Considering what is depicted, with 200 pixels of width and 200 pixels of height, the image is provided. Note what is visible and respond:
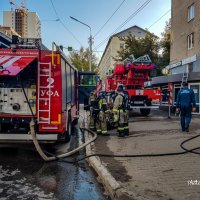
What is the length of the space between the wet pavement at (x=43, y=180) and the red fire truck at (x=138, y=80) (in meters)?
10.3

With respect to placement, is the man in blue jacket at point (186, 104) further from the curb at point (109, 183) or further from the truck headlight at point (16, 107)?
the truck headlight at point (16, 107)

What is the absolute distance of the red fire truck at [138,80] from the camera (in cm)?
1838

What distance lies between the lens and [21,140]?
8297 millimetres

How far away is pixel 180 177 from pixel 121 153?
2.49m

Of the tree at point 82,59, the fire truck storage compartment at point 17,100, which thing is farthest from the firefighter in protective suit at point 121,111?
the tree at point 82,59

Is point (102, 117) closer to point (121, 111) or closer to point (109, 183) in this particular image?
point (121, 111)

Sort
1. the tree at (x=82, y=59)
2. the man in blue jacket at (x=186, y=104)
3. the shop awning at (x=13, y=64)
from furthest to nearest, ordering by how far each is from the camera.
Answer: the tree at (x=82, y=59) < the man in blue jacket at (x=186, y=104) < the shop awning at (x=13, y=64)

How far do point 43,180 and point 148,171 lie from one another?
6.18 ft

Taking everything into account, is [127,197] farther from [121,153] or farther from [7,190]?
[121,153]

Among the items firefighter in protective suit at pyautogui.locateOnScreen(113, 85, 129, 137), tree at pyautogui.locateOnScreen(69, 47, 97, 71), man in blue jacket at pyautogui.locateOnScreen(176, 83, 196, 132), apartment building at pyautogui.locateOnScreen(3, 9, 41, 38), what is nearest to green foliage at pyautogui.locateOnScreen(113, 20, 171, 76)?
tree at pyautogui.locateOnScreen(69, 47, 97, 71)

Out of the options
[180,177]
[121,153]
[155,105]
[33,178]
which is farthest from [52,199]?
[155,105]

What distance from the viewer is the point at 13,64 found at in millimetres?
7844

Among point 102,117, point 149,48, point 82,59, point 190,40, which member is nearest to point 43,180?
point 102,117

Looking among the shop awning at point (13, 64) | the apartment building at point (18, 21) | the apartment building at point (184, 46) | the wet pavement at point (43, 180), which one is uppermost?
the apartment building at point (18, 21)
